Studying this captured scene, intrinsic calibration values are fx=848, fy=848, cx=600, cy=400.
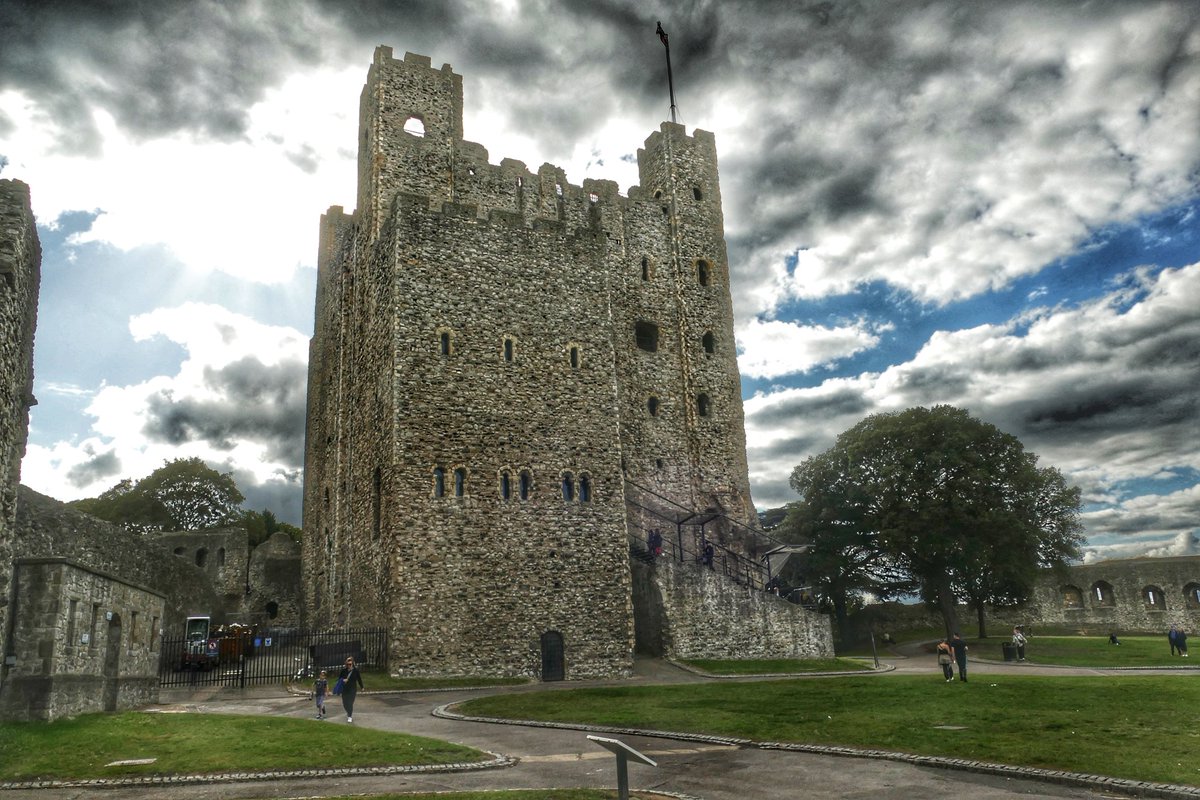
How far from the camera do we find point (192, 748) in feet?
38.2

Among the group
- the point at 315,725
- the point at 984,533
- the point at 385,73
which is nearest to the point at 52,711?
the point at 315,725

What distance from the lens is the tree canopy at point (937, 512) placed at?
1351 inches

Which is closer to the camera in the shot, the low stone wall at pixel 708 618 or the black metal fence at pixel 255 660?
the black metal fence at pixel 255 660

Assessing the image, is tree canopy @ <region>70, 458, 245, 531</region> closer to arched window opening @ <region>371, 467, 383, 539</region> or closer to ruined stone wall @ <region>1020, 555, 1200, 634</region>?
arched window opening @ <region>371, 467, 383, 539</region>

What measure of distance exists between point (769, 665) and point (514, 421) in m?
11.0

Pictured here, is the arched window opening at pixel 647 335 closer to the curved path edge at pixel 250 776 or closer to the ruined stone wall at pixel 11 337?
the ruined stone wall at pixel 11 337

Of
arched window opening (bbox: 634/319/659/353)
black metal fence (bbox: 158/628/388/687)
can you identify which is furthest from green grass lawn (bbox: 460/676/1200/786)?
arched window opening (bbox: 634/319/659/353)

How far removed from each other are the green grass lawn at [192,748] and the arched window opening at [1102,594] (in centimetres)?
4864

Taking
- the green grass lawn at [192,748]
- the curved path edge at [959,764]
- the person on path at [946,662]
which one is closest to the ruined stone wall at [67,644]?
the green grass lawn at [192,748]

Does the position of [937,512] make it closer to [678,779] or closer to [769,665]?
[769,665]

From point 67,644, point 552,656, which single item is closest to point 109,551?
point 67,644

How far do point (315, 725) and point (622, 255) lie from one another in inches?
977

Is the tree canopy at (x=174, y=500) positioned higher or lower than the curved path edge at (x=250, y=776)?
higher

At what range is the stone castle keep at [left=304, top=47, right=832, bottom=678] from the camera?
2434 centimetres
